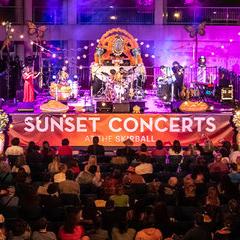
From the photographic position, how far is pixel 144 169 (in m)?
13.6

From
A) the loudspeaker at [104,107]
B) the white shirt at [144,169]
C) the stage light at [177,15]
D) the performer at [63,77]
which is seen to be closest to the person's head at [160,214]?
the white shirt at [144,169]

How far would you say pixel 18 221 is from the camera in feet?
31.7

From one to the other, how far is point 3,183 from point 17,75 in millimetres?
14393

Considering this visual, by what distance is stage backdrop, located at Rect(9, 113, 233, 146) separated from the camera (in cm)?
1909

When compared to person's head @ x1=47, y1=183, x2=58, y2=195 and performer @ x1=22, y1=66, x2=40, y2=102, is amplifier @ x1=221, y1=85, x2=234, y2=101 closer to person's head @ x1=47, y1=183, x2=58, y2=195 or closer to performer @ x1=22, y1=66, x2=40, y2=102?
performer @ x1=22, y1=66, x2=40, y2=102

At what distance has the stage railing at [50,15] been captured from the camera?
33094 millimetres

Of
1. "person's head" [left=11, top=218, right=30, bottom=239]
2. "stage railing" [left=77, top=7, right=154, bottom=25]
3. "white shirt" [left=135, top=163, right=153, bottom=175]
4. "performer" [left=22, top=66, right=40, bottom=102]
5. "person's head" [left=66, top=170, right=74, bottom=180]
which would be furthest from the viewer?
"stage railing" [left=77, top=7, right=154, bottom=25]

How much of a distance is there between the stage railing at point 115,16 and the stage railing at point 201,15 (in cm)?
100

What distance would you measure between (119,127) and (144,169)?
5679mm

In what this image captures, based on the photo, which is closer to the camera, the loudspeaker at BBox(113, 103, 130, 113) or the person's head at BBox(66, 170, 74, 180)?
the person's head at BBox(66, 170, 74, 180)

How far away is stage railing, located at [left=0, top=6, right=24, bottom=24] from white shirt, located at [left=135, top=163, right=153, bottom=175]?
816 inches

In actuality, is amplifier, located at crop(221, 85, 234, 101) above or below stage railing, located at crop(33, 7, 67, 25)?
below

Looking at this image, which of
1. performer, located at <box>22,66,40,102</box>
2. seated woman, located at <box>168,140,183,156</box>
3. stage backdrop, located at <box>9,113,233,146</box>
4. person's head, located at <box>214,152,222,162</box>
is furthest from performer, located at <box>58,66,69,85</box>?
person's head, located at <box>214,152,222,162</box>

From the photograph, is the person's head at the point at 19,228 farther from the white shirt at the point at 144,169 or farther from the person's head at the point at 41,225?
the white shirt at the point at 144,169
